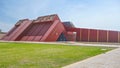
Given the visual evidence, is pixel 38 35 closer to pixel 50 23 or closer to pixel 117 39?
pixel 50 23

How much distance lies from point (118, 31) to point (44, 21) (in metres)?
23.3

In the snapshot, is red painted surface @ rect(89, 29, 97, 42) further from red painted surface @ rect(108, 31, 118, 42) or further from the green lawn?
the green lawn

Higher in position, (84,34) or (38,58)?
(38,58)

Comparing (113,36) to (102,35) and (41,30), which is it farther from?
(41,30)

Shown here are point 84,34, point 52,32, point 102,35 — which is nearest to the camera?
point 52,32

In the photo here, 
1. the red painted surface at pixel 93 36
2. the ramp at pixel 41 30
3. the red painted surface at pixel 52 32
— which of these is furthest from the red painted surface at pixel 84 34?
the ramp at pixel 41 30

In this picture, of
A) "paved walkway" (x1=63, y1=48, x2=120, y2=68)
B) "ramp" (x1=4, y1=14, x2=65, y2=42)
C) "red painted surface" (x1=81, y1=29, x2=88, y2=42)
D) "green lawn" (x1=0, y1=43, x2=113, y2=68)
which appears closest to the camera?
"paved walkway" (x1=63, y1=48, x2=120, y2=68)

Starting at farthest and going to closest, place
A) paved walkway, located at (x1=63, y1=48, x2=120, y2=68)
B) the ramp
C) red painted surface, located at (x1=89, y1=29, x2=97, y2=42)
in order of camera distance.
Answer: red painted surface, located at (x1=89, y1=29, x2=97, y2=42)
the ramp
paved walkway, located at (x1=63, y1=48, x2=120, y2=68)

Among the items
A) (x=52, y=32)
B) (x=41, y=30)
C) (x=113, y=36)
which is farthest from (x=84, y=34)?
(x=41, y=30)

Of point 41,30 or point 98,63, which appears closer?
point 98,63

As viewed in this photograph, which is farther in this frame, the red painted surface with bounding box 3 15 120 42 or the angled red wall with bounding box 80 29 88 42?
the angled red wall with bounding box 80 29 88 42

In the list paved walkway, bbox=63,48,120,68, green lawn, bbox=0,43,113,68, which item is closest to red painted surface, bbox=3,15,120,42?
green lawn, bbox=0,43,113,68

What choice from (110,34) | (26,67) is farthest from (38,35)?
(26,67)

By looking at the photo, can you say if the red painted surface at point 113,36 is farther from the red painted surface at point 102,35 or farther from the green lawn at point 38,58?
the green lawn at point 38,58
